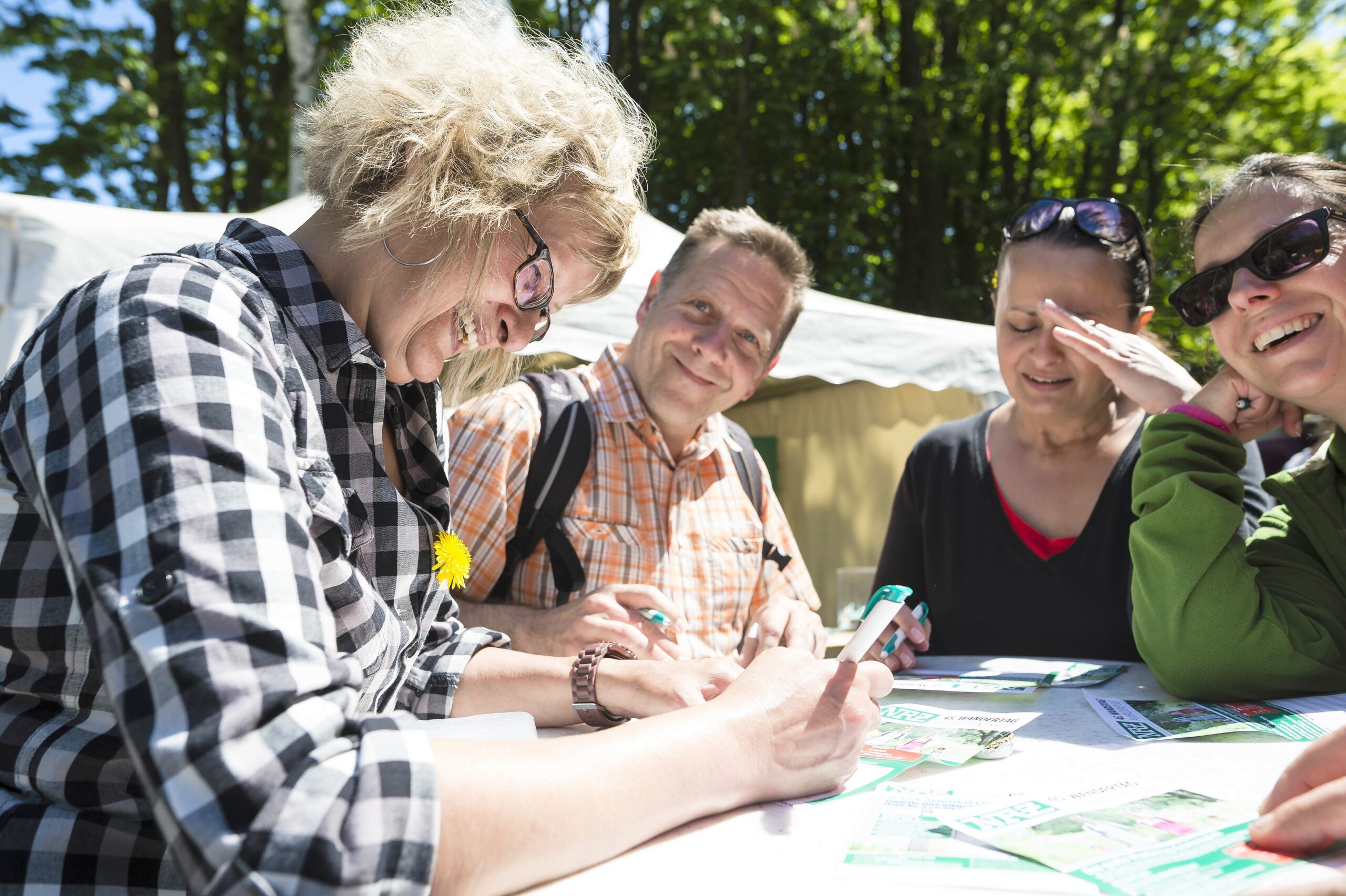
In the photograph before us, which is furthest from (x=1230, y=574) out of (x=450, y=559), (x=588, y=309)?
(x=588, y=309)

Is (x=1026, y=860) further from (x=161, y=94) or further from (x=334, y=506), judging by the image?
(x=161, y=94)

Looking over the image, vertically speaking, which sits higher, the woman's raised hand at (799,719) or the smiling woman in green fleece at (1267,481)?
the smiling woman in green fleece at (1267,481)

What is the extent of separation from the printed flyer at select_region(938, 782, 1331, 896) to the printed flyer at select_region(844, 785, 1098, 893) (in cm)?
2

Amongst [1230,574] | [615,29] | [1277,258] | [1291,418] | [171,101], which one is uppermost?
[615,29]

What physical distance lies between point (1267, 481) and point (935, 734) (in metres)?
1.07

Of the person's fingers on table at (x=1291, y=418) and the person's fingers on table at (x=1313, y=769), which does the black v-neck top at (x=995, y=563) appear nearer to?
the person's fingers on table at (x=1291, y=418)

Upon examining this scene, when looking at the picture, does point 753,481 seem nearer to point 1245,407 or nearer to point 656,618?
point 656,618

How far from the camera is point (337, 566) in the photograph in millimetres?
1130

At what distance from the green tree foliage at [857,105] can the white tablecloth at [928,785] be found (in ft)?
30.6

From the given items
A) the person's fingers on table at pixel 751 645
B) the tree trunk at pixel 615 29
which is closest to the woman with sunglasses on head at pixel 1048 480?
the person's fingers on table at pixel 751 645

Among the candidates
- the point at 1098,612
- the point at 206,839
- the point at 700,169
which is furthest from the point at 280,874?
the point at 700,169

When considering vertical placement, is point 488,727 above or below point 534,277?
below

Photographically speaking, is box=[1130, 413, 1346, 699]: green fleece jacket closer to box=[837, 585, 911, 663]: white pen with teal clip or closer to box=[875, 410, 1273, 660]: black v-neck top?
box=[875, 410, 1273, 660]: black v-neck top

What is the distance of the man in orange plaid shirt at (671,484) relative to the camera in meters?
2.34
